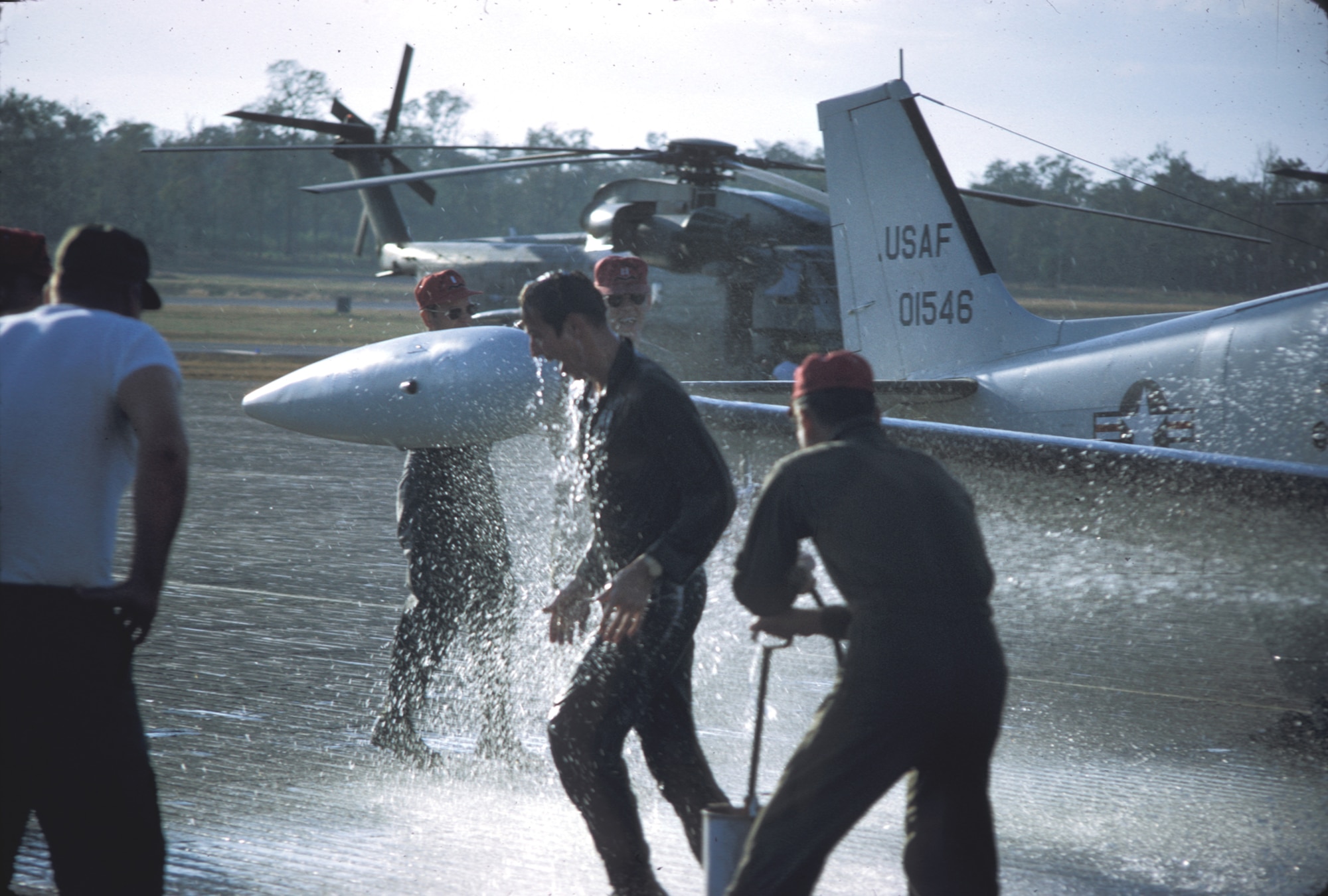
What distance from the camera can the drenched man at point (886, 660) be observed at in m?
2.26

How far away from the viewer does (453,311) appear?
5.26m

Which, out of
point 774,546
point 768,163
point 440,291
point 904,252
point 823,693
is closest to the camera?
point 774,546

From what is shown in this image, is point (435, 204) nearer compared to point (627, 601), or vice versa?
point (627, 601)

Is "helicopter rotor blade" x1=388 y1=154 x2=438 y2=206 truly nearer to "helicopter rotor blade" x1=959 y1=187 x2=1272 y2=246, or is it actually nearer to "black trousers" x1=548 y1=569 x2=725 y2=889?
"helicopter rotor blade" x1=959 y1=187 x2=1272 y2=246

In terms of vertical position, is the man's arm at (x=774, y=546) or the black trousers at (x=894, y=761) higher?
the man's arm at (x=774, y=546)

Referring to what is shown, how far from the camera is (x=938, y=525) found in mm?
2326

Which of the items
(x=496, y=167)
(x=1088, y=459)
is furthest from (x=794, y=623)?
(x=496, y=167)

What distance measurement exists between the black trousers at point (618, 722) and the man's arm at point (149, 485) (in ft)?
3.53

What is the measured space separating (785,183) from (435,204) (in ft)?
122

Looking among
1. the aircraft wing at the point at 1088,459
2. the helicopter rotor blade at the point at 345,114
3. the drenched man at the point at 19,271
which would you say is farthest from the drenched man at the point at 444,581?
the helicopter rotor blade at the point at 345,114

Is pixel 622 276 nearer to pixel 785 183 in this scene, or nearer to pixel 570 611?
pixel 570 611

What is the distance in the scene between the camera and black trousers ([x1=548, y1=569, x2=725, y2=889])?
2.97 metres

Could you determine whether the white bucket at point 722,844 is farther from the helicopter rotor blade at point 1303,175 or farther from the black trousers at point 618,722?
the helicopter rotor blade at point 1303,175

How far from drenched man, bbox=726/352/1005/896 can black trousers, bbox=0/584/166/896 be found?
1110mm
